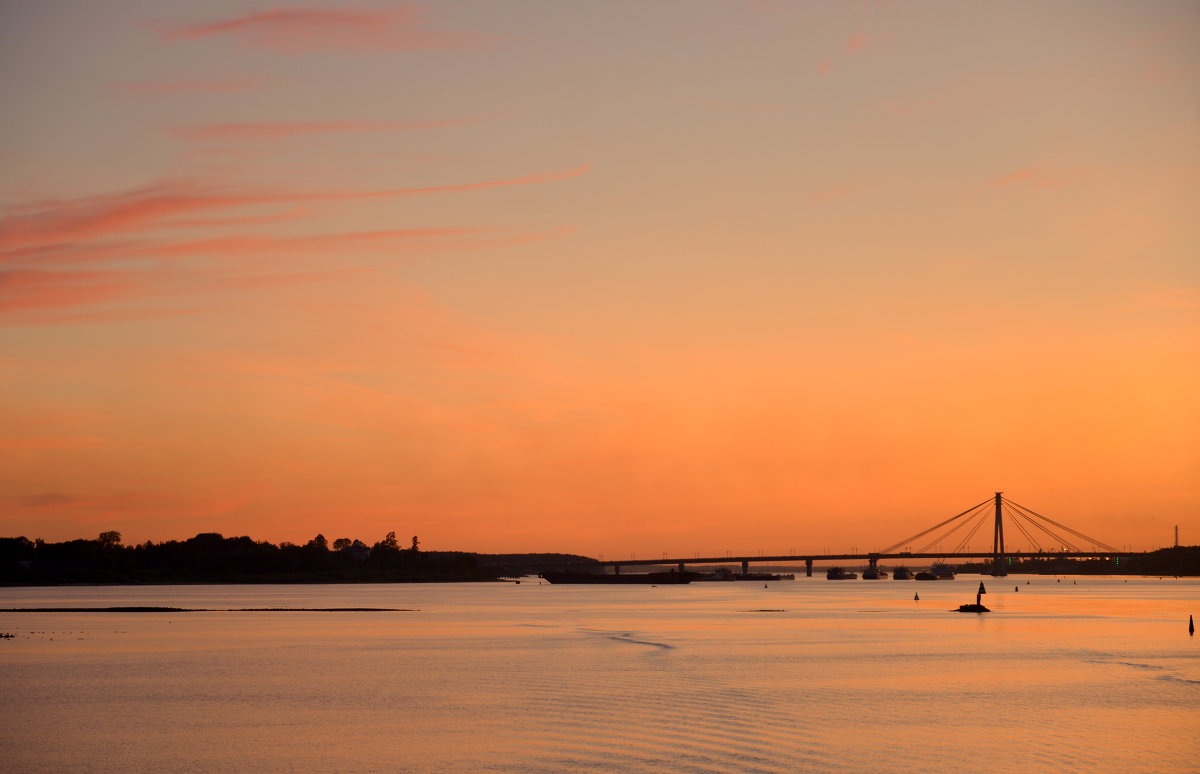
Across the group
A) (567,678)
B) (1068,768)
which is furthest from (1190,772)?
(567,678)

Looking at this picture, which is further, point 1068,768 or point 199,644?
point 199,644

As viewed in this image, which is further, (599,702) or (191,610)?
(191,610)

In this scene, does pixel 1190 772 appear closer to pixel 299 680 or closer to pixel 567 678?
pixel 567 678

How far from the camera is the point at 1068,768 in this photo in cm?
3186

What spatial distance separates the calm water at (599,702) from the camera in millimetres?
33156

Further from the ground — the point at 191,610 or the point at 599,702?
the point at 599,702

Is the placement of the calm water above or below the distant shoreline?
above

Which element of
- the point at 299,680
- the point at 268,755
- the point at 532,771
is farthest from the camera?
the point at 299,680

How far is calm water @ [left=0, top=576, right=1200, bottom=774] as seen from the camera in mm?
33156

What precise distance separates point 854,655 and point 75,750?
4485 cm

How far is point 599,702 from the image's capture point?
1743 inches

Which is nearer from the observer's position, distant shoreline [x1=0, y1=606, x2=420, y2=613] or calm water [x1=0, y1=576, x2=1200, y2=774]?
calm water [x1=0, y1=576, x2=1200, y2=774]

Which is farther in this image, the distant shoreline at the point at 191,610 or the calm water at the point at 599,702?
the distant shoreline at the point at 191,610

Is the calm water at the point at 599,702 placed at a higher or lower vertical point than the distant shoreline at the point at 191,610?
higher
